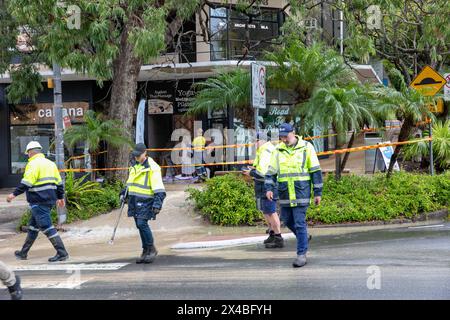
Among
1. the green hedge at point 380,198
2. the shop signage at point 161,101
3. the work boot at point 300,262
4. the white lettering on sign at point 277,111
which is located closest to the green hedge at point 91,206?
→ the green hedge at point 380,198

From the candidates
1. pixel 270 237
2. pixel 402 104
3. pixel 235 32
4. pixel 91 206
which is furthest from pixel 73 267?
pixel 235 32

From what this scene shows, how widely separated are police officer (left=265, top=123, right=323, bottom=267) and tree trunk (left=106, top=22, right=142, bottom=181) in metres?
7.27

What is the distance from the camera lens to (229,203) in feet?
39.9

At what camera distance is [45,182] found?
9.11 meters

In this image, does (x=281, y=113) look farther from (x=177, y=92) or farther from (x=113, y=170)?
(x=113, y=170)

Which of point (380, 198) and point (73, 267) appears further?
point (380, 198)

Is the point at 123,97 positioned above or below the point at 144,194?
above

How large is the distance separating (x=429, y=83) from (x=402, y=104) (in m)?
1.69

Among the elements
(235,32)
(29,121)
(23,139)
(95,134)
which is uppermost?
(235,32)

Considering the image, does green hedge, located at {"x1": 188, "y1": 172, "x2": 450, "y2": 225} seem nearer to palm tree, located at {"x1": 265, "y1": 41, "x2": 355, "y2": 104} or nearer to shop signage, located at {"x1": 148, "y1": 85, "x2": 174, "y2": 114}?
palm tree, located at {"x1": 265, "y1": 41, "x2": 355, "y2": 104}

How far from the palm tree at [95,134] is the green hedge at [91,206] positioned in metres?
1.09

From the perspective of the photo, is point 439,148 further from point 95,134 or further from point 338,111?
point 95,134

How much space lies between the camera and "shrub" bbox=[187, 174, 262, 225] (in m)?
12.1

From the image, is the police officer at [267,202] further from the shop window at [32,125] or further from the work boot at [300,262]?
the shop window at [32,125]
